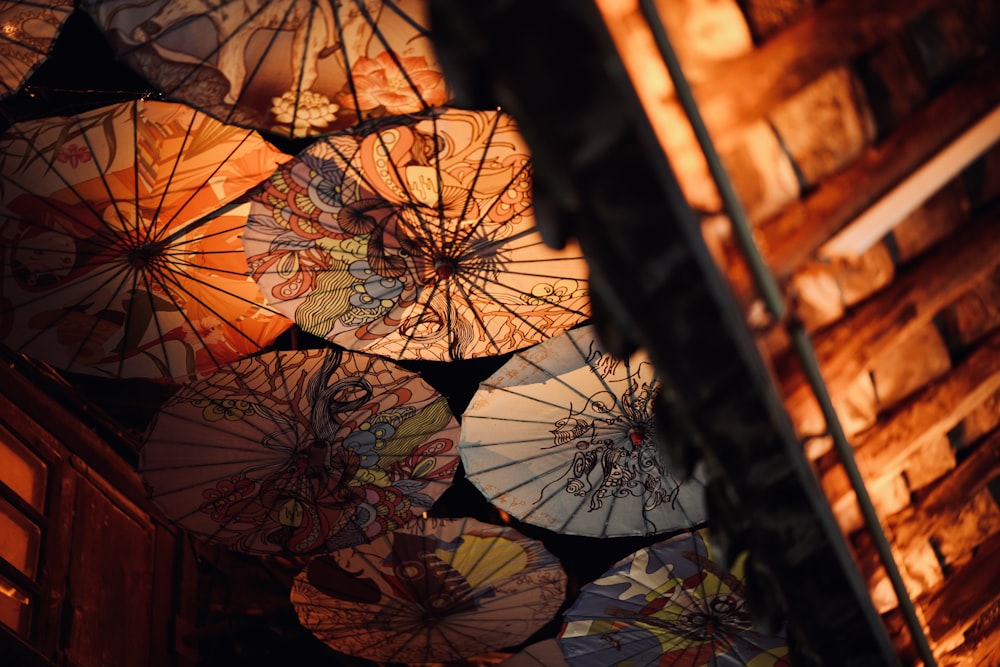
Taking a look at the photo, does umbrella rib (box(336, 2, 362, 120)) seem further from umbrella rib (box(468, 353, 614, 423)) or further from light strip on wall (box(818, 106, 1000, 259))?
light strip on wall (box(818, 106, 1000, 259))

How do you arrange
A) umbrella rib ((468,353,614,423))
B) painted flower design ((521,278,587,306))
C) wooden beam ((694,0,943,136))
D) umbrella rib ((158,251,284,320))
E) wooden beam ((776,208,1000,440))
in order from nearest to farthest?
wooden beam ((694,0,943,136))
wooden beam ((776,208,1000,440))
umbrella rib ((158,251,284,320))
painted flower design ((521,278,587,306))
umbrella rib ((468,353,614,423))

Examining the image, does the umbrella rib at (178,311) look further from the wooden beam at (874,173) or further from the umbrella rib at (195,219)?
the wooden beam at (874,173)

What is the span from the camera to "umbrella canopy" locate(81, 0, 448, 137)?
374 cm

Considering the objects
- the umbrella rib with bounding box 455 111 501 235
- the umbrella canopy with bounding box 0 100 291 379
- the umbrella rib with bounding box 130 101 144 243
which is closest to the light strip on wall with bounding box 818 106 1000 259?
the umbrella rib with bounding box 455 111 501 235

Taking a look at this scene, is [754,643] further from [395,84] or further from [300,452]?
[395,84]

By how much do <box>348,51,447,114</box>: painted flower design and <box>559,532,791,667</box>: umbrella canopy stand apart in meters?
3.72

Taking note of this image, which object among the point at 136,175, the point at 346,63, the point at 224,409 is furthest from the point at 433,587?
the point at 346,63

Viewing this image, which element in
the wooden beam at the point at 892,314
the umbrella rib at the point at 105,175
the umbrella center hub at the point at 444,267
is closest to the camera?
the wooden beam at the point at 892,314

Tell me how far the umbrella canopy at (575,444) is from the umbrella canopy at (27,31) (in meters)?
3.07

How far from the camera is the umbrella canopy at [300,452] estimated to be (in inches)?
205

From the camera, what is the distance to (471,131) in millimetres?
4156

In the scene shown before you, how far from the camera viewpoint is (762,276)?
149 cm

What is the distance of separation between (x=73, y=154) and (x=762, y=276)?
413 cm

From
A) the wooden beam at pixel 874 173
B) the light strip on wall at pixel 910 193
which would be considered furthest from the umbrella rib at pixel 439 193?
the light strip on wall at pixel 910 193
